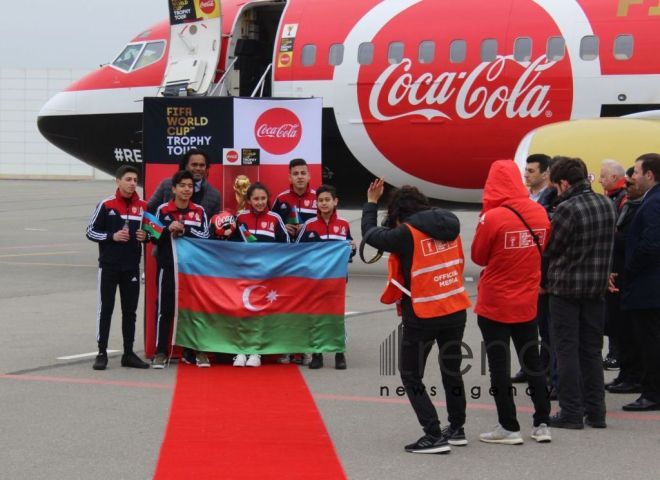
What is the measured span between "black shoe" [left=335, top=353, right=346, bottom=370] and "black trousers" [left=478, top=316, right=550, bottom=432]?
290 centimetres

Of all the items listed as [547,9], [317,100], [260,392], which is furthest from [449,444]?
[547,9]

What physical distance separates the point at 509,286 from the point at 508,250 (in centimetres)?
23

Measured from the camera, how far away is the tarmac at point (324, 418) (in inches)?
286

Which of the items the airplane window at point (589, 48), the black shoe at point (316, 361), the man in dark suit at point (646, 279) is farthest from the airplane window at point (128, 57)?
the man in dark suit at point (646, 279)

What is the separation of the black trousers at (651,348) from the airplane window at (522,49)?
8.98m

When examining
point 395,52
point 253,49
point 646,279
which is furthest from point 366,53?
point 646,279

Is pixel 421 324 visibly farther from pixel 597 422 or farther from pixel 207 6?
pixel 207 6

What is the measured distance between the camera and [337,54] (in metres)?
18.3

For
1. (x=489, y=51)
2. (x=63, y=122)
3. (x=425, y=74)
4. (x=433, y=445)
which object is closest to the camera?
(x=433, y=445)

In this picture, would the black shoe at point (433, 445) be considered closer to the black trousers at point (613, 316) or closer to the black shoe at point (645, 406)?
the black shoe at point (645, 406)

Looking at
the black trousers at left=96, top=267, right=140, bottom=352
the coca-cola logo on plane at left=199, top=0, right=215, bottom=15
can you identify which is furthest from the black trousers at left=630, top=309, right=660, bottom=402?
the coca-cola logo on plane at left=199, top=0, right=215, bottom=15

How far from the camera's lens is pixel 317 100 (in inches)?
471

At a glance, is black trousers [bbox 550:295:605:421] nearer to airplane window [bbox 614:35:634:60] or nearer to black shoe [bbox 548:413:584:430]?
black shoe [bbox 548:413:584:430]

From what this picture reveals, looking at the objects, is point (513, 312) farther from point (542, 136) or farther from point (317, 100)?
point (542, 136)
